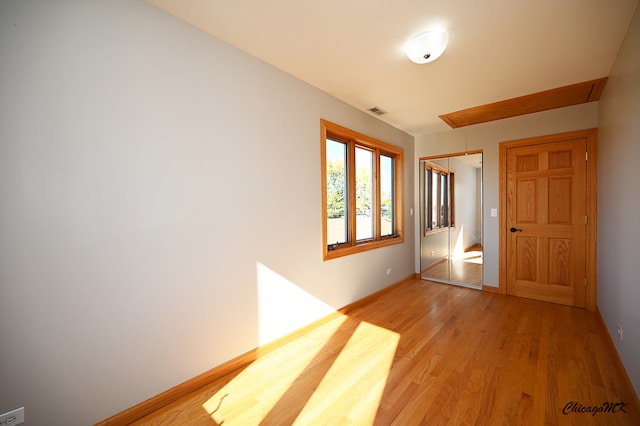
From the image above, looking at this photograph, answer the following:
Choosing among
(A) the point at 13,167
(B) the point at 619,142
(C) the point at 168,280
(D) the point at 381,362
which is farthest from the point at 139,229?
(B) the point at 619,142

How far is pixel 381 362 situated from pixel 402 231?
2.56 m

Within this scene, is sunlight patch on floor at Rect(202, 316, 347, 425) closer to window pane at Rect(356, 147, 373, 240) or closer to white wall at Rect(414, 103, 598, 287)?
window pane at Rect(356, 147, 373, 240)

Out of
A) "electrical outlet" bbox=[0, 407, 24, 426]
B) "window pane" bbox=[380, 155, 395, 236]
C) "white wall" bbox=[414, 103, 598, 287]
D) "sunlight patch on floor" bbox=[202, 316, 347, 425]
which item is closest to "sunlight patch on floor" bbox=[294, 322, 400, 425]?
"sunlight patch on floor" bbox=[202, 316, 347, 425]

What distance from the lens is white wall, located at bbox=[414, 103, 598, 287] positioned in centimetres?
342

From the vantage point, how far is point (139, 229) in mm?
1693

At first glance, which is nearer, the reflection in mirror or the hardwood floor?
the hardwood floor

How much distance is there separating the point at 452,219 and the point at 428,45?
3247mm

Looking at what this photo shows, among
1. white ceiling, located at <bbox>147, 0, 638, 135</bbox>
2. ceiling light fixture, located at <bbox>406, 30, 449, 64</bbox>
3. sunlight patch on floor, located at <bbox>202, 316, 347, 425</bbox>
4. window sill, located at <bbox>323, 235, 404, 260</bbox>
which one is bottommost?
sunlight patch on floor, located at <bbox>202, 316, 347, 425</bbox>

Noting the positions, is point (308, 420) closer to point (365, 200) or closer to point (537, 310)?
point (365, 200)

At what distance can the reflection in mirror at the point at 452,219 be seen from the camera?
438 cm

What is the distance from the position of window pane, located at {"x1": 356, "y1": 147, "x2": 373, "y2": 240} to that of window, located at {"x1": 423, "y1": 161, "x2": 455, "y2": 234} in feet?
4.64

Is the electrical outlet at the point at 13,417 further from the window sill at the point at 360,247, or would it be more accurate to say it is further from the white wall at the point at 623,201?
the white wall at the point at 623,201

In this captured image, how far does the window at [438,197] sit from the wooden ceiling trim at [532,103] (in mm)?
922

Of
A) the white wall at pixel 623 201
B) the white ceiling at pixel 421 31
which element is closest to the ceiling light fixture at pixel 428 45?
the white ceiling at pixel 421 31
